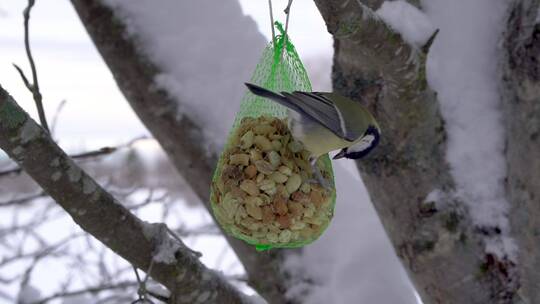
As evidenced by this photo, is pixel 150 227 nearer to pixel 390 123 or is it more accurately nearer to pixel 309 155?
pixel 309 155

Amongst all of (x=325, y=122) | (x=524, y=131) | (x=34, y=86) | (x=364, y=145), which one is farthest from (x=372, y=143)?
(x=34, y=86)

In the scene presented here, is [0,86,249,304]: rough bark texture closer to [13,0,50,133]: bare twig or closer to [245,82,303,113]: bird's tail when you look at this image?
[13,0,50,133]: bare twig

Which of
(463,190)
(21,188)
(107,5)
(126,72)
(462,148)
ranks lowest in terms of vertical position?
(463,190)

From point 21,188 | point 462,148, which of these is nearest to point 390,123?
point 462,148

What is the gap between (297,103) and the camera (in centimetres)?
137

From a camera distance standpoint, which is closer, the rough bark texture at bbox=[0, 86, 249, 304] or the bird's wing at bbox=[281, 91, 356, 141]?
the rough bark texture at bbox=[0, 86, 249, 304]

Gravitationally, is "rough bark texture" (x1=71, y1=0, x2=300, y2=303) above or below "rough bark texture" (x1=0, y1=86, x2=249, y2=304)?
above

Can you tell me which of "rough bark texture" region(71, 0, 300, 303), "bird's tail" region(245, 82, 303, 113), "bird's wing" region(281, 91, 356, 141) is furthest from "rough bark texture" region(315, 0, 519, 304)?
"rough bark texture" region(71, 0, 300, 303)

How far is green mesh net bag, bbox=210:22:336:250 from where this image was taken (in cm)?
142

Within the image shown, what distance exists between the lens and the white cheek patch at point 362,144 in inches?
59.8

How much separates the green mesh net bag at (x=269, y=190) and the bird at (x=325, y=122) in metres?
0.05

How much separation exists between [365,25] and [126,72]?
1.03 m

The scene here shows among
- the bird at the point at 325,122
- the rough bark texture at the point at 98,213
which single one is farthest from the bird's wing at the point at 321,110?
the rough bark texture at the point at 98,213

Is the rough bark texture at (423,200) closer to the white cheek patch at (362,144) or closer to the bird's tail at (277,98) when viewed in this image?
the white cheek patch at (362,144)
